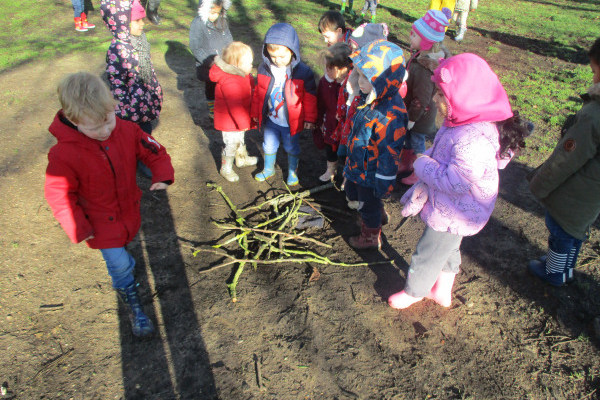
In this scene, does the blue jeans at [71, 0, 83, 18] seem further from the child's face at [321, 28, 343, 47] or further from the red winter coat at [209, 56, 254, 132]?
the child's face at [321, 28, 343, 47]

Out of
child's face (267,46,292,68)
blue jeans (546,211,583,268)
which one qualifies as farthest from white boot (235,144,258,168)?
blue jeans (546,211,583,268)

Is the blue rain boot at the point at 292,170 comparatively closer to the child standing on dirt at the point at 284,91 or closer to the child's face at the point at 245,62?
the child standing on dirt at the point at 284,91

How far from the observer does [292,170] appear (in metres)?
4.46

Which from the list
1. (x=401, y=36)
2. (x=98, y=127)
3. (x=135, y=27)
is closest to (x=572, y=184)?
(x=98, y=127)

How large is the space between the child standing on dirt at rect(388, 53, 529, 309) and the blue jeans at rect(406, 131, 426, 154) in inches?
75.0

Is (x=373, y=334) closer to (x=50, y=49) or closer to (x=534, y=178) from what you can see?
(x=534, y=178)

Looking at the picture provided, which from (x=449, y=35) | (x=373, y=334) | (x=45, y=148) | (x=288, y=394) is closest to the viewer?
(x=288, y=394)

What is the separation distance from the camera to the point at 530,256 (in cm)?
366

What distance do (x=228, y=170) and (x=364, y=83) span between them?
214 cm

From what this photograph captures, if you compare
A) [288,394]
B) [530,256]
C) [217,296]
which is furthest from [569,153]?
[217,296]

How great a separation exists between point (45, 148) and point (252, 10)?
7712 mm

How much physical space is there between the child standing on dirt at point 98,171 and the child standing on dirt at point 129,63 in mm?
1685

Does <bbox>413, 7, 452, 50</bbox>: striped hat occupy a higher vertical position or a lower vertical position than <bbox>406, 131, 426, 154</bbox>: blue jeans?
higher

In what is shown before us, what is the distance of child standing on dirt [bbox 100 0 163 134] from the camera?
3.76 m
